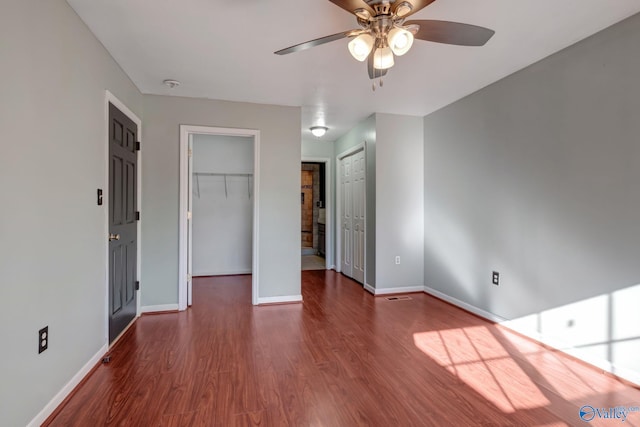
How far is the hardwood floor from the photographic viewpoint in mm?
1804

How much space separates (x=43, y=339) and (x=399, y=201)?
3.79 m

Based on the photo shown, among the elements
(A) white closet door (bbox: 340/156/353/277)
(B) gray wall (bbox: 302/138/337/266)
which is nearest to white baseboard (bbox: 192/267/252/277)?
(B) gray wall (bbox: 302/138/337/266)

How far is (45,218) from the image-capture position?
69.4 inches

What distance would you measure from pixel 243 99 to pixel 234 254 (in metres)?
2.84

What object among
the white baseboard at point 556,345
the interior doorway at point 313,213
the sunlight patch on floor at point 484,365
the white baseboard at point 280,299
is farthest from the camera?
the interior doorway at point 313,213

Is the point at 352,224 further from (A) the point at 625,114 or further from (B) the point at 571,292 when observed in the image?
(A) the point at 625,114

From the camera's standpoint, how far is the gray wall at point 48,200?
1.48 meters

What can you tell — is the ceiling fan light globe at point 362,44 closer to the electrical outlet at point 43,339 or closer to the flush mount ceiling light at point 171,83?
the flush mount ceiling light at point 171,83

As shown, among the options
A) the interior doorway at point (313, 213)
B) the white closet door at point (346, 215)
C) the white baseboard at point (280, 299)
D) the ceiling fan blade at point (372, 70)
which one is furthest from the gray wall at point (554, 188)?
the interior doorway at point (313, 213)

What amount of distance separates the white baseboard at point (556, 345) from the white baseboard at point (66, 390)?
11.7ft

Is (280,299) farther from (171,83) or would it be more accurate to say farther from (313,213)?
(313,213)

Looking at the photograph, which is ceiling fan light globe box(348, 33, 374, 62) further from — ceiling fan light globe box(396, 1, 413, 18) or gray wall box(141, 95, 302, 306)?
gray wall box(141, 95, 302, 306)

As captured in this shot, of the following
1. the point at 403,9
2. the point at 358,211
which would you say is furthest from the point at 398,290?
the point at 403,9

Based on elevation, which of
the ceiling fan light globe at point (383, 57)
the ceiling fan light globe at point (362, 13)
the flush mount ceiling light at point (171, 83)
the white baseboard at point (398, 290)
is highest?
the flush mount ceiling light at point (171, 83)
